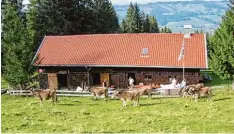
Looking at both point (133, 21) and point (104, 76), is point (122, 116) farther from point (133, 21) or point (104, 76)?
point (133, 21)

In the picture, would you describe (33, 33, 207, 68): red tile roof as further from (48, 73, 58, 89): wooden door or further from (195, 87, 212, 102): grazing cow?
(195, 87, 212, 102): grazing cow

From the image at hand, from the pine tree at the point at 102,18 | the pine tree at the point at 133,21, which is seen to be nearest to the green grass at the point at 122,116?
the pine tree at the point at 102,18

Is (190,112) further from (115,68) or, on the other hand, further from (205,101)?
(115,68)

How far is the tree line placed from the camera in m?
31.8

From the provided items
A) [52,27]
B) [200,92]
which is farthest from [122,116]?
[52,27]

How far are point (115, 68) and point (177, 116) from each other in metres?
15.7

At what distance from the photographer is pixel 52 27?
2013 inches

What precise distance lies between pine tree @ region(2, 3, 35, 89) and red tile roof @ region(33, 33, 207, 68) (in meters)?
4.50

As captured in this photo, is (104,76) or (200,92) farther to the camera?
(104,76)

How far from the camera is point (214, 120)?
18453mm

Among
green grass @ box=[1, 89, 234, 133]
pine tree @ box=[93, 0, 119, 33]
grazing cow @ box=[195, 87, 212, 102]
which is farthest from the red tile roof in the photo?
pine tree @ box=[93, 0, 119, 33]

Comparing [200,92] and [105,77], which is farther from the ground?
[105,77]

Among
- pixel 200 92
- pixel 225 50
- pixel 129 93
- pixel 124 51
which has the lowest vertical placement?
pixel 200 92

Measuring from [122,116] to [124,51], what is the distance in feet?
54.1
